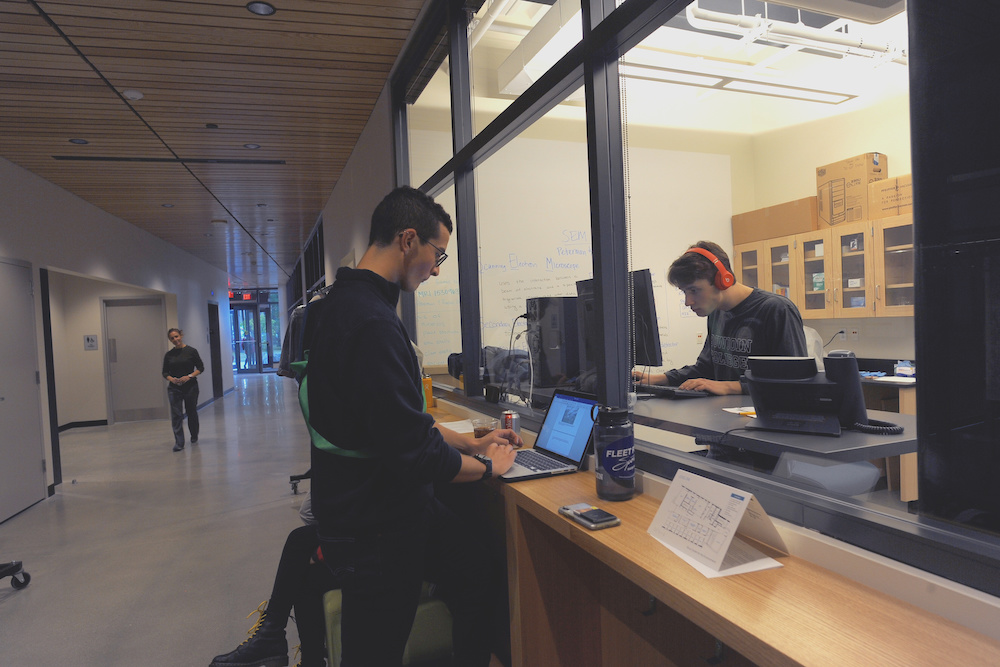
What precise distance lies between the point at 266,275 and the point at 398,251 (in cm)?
1688

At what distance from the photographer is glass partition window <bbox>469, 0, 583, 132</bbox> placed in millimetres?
2982

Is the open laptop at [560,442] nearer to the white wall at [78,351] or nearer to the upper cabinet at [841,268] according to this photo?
the upper cabinet at [841,268]

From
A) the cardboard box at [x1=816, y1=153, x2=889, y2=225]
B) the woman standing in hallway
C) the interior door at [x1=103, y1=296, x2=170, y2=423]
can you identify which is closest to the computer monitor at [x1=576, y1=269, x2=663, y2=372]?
the cardboard box at [x1=816, y1=153, x2=889, y2=225]

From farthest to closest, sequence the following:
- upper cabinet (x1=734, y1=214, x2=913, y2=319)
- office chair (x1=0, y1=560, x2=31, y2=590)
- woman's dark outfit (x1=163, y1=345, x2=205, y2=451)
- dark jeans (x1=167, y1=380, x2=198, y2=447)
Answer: woman's dark outfit (x1=163, y1=345, x2=205, y2=451) < dark jeans (x1=167, y1=380, x2=198, y2=447) < office chair (x1=0, y1=560, x2=31, y2=590) < upper cabinet (x1=734, y1=214, x2=913, y2=319)

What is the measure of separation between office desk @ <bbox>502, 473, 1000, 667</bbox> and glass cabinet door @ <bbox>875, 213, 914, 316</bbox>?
534mm

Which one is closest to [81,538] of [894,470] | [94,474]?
[94,474]

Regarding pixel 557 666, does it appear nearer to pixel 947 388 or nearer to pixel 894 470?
pixel 894 470

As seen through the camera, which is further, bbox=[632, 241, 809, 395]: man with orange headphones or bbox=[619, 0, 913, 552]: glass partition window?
bbox=[632, 241, 809, 395]: man with orange headphones

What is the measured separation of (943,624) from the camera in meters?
0.93

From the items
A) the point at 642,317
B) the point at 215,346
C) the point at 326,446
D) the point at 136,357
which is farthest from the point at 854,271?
the point at 215,346

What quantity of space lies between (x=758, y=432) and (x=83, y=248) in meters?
7.70

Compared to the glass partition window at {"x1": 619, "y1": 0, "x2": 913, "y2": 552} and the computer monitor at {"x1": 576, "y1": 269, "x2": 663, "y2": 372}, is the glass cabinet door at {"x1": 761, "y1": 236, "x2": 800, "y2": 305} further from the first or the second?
the computer monitor at {"x1": 576, "y1": 269, "x2": 663, "y2": 372}

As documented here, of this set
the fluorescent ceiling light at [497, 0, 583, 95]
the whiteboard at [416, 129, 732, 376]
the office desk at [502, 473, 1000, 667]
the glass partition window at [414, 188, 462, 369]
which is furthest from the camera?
the glass partition window at [414, 188, 462, 369]

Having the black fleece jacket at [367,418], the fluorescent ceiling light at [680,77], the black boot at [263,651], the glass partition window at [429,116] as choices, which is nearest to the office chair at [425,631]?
the black boot at [263,651]
